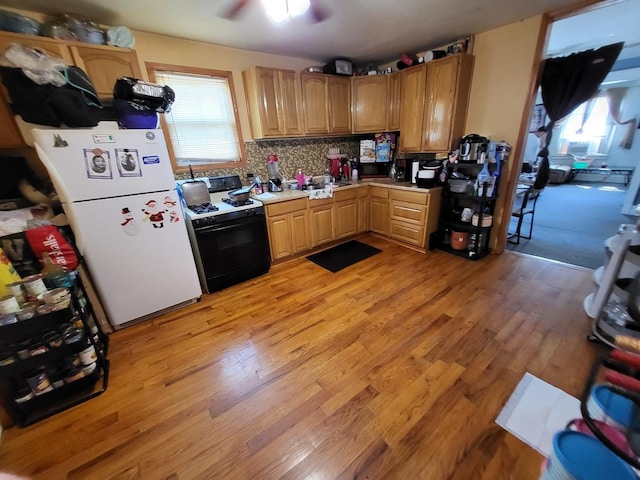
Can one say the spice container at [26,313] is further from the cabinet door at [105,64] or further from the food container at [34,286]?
the cabinet door at [105,64]

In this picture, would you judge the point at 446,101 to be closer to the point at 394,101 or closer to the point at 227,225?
the point at 394,101

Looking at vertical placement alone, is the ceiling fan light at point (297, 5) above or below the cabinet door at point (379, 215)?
above

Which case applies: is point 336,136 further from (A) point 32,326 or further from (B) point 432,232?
(A) point 32,326

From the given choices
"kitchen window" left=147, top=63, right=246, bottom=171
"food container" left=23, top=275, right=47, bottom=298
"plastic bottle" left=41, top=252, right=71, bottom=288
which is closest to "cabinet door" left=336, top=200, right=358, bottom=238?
"kitchen window" left=147, top=63, right=246, bottom=171

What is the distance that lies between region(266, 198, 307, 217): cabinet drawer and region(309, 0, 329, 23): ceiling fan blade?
5.75 ft

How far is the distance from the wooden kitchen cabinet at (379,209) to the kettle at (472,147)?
39.7 inches

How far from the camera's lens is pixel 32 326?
1442mm

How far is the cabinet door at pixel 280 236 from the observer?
3104 mm

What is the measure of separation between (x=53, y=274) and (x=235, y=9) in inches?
93.8

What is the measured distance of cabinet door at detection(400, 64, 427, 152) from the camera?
3.23 metres

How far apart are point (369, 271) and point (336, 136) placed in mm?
2253

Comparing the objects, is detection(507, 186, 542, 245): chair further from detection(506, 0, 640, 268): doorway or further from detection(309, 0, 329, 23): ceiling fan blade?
detection(309, 0, 329, 23): ceiling fan blade

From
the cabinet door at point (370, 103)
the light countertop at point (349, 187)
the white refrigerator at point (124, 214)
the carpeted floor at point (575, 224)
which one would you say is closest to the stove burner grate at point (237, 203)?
the light countertop at point (349, 187)

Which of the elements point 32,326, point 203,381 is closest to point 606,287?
point 203,381
